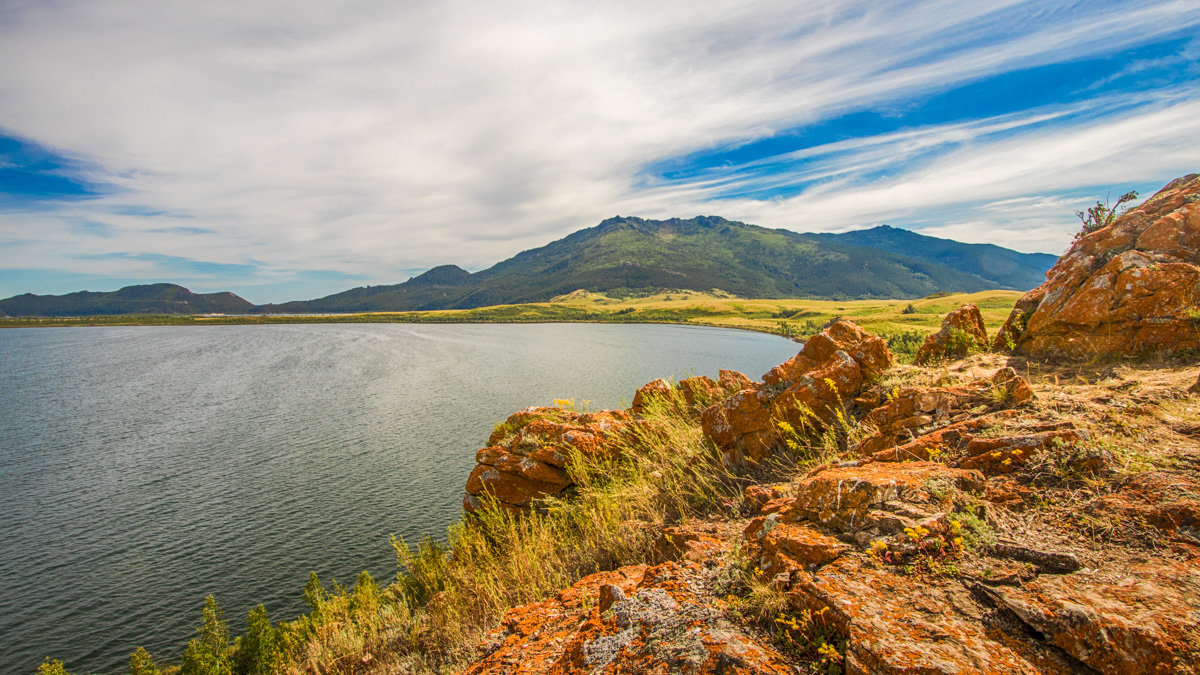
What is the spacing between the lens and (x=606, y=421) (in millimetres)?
13625

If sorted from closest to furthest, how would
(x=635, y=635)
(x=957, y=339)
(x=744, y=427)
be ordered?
1. (x=635, y=635)
2. (x=744, y=427)
3. (x=957, y=339)

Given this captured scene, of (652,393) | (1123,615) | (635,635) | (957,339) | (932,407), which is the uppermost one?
(957,339)

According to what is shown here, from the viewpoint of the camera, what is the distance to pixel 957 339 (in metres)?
9.85

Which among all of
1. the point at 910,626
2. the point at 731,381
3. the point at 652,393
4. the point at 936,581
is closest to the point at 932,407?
the point at 936,581

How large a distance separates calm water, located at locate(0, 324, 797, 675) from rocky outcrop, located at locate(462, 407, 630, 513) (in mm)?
6143

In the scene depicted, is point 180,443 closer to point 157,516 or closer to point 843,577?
point 157,516

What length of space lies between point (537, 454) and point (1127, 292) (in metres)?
12.5

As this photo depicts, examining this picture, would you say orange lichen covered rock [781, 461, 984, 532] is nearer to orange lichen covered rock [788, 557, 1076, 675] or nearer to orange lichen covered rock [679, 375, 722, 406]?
orange lichen covered rock [788, 557, 1076, 675]

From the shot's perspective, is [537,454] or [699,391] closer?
[699,391]

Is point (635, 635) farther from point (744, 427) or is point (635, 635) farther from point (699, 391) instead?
point (699, 391)

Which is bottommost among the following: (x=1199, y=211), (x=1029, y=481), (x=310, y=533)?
(x=310, y=533)

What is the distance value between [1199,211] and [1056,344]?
10.9 ft

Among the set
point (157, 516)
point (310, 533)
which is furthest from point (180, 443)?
point (310, 533)

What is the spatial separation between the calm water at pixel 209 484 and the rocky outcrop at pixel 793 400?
916cm
